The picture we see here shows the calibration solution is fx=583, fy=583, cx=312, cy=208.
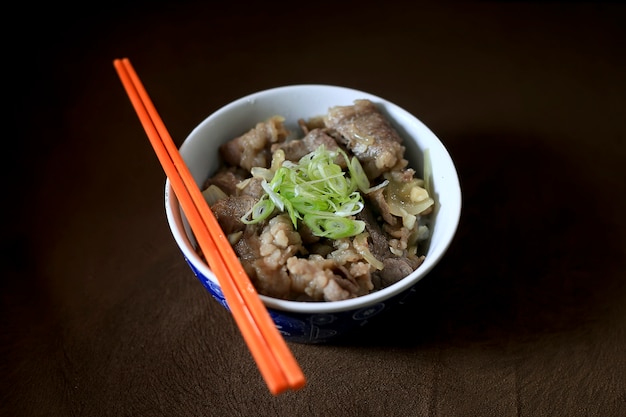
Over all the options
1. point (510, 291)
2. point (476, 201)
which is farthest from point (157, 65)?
point (510, 291)

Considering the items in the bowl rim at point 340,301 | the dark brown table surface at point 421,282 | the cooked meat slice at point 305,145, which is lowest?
the dark brown table surface at point 421,282

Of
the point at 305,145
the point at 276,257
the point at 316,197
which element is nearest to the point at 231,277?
the point at 276,257

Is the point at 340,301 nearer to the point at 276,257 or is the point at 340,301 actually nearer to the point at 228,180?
the point at 276,257

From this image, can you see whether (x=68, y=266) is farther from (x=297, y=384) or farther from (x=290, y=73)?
(x=290, y=73)

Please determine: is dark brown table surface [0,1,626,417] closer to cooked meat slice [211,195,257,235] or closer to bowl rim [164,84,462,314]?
bowl rim [164,84,462,314]

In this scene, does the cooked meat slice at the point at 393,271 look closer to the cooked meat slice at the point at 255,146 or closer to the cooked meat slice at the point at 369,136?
the cooked meat slice at the point at 369,136

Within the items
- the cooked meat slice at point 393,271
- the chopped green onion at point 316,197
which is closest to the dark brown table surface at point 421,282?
the cooked meat slice at point 393,271

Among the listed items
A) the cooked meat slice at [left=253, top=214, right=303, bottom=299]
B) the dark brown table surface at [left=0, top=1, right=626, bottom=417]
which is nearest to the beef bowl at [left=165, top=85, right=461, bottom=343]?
the cooked meat slice at [left=253, top=214, right=303, bottom=299]
